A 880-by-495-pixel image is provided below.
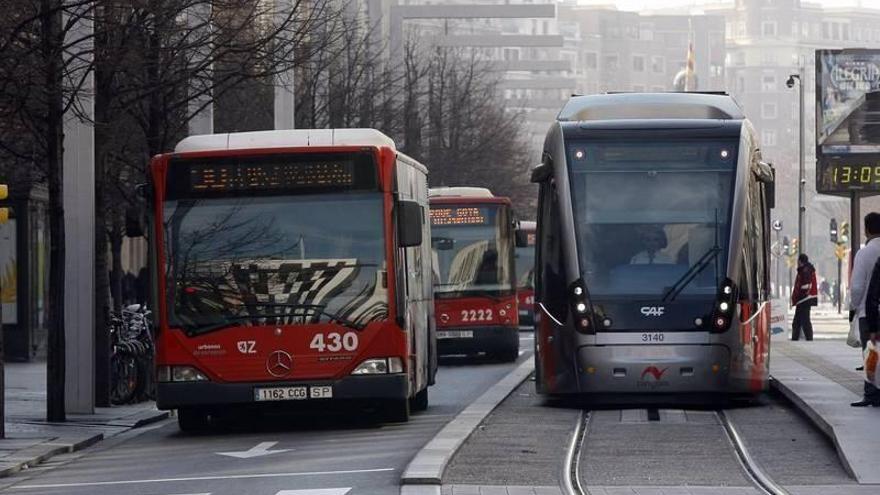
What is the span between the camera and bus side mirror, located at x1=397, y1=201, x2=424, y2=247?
20000mm

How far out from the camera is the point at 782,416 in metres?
21.1

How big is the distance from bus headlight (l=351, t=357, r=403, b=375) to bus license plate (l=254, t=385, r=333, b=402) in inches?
12.4

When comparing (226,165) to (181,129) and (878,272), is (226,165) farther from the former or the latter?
(181,129)

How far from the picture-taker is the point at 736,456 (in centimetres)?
1706

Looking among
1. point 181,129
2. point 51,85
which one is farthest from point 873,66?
point 51,85

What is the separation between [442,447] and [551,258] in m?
5.38

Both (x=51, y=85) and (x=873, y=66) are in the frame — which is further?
(x=873, y=66)

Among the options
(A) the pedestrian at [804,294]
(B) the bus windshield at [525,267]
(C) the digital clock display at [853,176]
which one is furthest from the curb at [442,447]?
(B) the bus windshield at [525,267]

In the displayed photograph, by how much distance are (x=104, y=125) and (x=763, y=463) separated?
357 inches

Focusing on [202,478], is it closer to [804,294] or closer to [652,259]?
[652,259]

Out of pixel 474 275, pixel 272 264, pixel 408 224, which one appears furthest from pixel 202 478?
pixel 474 275

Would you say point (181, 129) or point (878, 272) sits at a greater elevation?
point (181, 129)

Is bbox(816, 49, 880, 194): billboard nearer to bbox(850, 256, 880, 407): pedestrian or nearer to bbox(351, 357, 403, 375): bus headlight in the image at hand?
bbox(850, 256, 880, 407): pedestrian

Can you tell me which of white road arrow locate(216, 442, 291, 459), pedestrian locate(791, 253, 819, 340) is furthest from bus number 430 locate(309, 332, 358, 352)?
pedestrian locate(791, 253, 819, 340)
